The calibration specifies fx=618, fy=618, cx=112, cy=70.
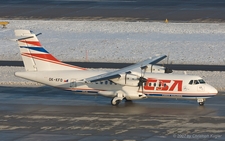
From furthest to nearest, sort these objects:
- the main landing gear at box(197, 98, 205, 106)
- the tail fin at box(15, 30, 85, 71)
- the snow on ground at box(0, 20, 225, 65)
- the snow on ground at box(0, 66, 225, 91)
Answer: the snow on ground at box(0, 20, 225, 65), the snow on ground at box(0, 66, 225, 91), the tail fin at box(15, 30, 85, 71), the main landing gear at box(197, 98, 205, 106)

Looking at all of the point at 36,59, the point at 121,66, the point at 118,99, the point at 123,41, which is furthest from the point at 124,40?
the point at 118,99

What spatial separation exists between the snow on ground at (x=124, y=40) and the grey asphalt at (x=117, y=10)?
3383 millimetres

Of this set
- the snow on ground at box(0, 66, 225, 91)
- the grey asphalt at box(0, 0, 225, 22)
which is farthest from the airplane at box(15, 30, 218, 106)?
the grey asphalt at box(0, 0, 225, 22)

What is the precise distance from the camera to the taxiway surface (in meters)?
36.5

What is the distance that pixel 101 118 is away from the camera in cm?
4119

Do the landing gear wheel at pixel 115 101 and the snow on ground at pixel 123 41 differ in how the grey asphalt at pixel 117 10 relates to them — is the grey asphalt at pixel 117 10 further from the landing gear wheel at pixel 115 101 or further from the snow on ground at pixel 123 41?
the landing gear wheel at pixel 115 101

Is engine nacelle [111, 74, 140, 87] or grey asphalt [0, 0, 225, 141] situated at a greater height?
engine nacelle [111, 74, 140, 87]

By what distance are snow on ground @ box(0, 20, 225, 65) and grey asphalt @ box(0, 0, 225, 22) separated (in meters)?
3.38

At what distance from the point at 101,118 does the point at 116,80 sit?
14.5 feet

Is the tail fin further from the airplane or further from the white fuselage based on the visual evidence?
the white fuselage

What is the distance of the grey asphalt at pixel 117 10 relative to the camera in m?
84.5

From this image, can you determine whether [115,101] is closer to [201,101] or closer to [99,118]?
[99,118]

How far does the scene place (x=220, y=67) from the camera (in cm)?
6100

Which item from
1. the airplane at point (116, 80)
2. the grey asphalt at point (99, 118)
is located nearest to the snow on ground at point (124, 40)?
the grey asphalt at point (99, 118)
